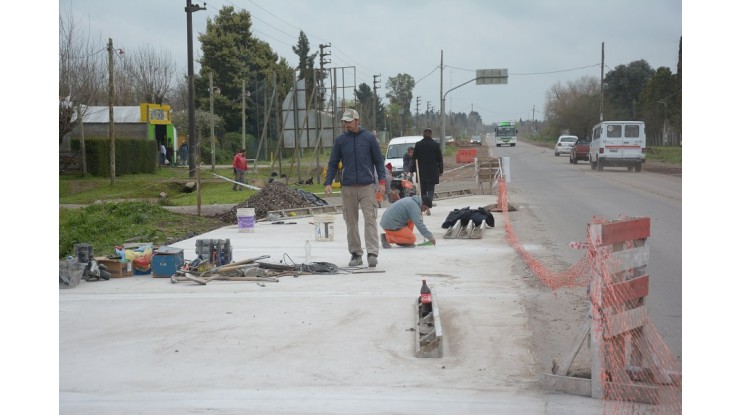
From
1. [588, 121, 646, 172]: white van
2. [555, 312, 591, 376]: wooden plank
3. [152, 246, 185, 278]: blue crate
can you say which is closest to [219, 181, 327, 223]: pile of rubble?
[152, 246, 185, 278]: blue crate

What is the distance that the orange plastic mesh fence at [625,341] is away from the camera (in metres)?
5.46

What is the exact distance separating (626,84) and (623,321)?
76.2 meters

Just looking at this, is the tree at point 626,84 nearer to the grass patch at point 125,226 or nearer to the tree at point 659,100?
the tree at point 659,100

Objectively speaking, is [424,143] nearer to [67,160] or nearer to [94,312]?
[94,312]

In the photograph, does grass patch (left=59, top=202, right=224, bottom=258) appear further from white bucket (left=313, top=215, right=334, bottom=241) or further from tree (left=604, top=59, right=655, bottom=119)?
tree (left=604, top=59, right=655, bottom=119)

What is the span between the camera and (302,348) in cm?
684

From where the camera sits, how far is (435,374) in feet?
19.9

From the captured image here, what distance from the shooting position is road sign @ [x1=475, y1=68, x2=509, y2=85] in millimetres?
52062

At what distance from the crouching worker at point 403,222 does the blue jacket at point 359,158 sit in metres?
1.67

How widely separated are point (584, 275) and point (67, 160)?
32.0m

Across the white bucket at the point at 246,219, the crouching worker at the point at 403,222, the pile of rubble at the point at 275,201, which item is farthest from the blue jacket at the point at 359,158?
the pile of rubble at the point at 275,201

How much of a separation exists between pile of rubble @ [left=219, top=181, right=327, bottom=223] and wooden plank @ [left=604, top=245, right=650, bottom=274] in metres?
13.9

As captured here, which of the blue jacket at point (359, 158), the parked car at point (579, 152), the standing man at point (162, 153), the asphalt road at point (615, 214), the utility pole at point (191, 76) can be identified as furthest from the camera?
the parked car at point (579, 152)
